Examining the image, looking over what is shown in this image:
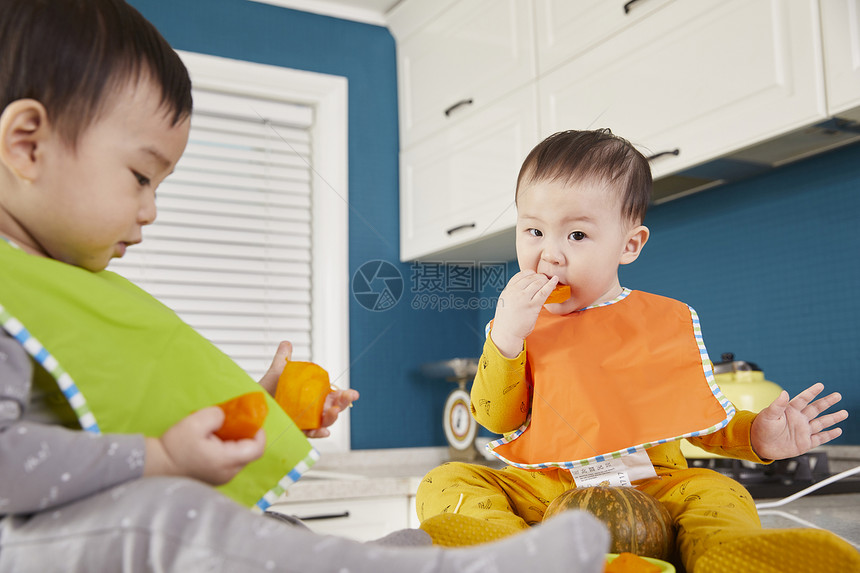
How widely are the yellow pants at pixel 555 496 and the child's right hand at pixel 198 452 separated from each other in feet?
0.82

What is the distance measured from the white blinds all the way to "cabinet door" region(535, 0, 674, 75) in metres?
0.98

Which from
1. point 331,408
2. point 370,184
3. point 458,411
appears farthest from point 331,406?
point 370,184

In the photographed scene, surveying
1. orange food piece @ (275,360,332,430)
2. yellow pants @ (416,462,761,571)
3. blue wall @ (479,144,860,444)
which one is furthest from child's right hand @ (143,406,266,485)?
blue wall @ (479,144,860,444)

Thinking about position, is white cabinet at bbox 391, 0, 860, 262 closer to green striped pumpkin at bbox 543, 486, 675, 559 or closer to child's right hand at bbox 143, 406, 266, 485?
green striped pumpkin at bbox 543, 486, 675, 559

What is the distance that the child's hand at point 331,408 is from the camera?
2.40ft

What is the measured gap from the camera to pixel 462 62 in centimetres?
248

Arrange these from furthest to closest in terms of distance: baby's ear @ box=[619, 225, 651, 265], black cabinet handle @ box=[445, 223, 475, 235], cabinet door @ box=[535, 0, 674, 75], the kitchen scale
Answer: the kitchen scale < black cabinet handle @ box=[445, 223, 475, 235] < cabinet door @ box=[535, 0, 674, 75] < baby's ear @ box=[619, 225, 651, 265]

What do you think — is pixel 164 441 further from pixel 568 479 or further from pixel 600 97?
pixel 600 97

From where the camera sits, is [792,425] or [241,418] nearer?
[241,418]

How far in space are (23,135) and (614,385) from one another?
0.68 metres

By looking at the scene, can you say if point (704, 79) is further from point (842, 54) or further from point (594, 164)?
point (594, 164)

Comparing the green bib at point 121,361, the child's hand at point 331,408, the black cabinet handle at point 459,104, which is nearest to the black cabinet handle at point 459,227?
the black cabinet handle at point 459,104

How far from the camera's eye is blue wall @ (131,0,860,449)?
1760 mm

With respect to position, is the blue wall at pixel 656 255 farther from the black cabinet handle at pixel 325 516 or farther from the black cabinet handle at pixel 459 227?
the black cabinet handle at pixel 325 516
